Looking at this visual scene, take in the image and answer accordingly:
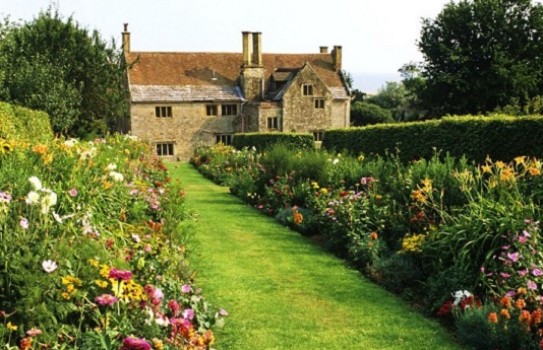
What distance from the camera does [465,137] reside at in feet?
43.8

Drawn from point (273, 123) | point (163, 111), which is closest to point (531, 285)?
point (273, 123)

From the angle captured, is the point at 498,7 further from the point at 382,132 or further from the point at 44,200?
the point at 44,200

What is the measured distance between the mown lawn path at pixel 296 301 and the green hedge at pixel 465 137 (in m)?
4.58

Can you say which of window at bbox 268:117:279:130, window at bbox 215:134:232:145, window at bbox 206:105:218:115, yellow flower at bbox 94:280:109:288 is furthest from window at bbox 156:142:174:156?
yellow flower at bbox 94:280:109:288

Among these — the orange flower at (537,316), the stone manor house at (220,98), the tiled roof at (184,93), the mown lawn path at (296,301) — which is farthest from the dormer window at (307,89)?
the orange flower at (537,316)

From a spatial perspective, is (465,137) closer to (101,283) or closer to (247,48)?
(101,283)

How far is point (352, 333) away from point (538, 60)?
33.8 metres

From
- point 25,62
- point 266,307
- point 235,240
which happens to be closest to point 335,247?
point 235,240

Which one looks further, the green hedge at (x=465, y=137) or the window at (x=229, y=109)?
the window at (x=229, y=109)

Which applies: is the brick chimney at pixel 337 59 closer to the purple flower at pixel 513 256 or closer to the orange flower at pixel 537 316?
the purple flower at pixel 513 256

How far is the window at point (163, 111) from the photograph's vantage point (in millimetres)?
41156

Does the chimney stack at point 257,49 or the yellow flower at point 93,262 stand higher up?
the chimney stack at point 257,49

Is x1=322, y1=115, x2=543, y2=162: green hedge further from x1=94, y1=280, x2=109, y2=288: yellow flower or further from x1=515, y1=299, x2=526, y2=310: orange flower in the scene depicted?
x1=94, y1=280, x2=109, y2=288: yellow flower

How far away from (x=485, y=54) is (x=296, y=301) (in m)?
31.8
